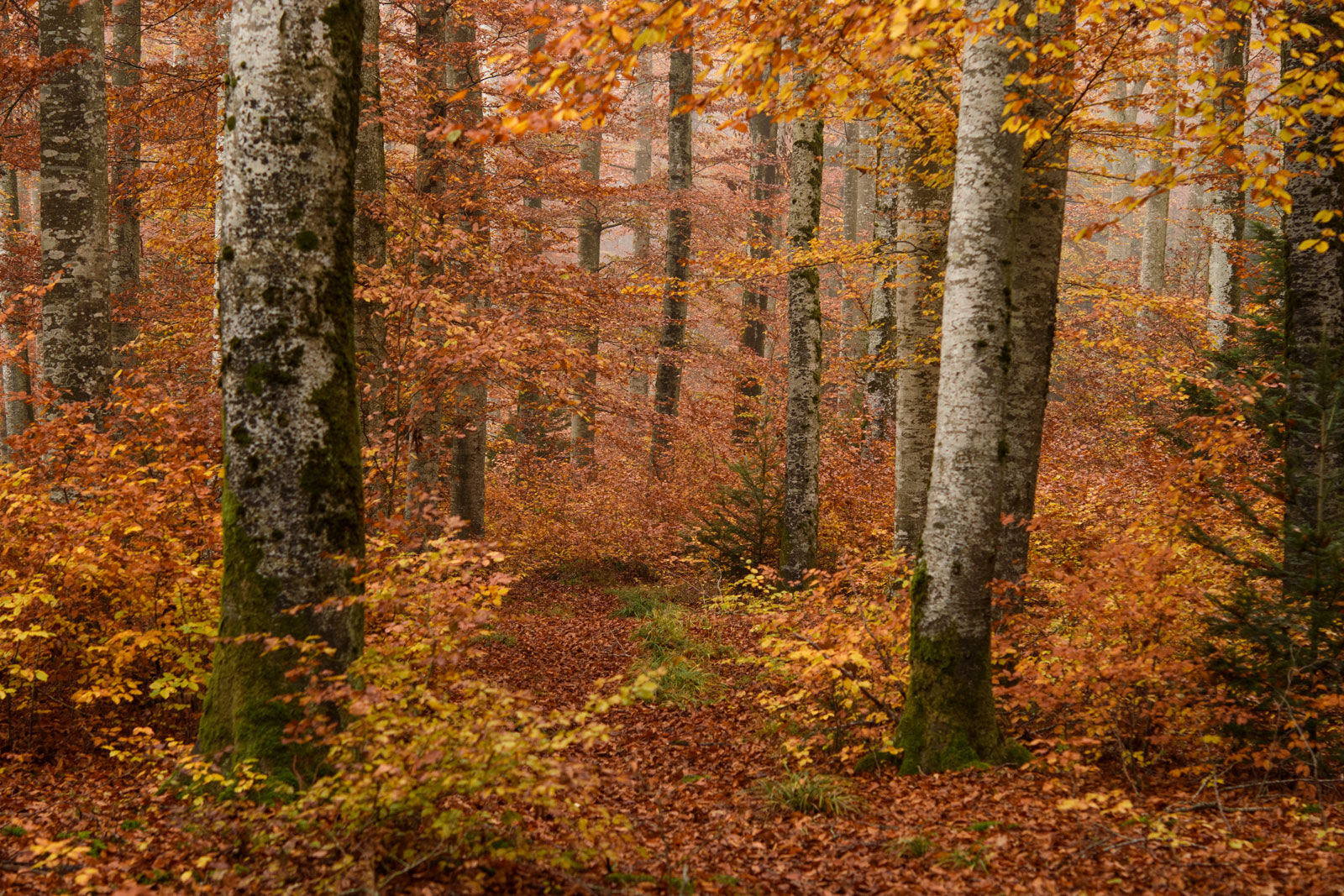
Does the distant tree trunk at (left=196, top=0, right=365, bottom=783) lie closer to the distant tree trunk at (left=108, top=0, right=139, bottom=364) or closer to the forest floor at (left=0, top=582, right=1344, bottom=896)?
the forest floor at (left=0, top=582, right=1344, bottom=896)

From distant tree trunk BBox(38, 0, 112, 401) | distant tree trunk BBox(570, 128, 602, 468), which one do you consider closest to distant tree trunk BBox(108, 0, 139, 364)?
distant tree trunk BBox(38, 0, 112, 401)

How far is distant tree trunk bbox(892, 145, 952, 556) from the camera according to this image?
9.45 metres

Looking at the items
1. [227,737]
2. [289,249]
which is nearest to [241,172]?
[289,249]

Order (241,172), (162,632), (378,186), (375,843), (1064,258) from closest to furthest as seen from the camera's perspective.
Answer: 1. (375,843)
2. (241,172)
3. (162,632)
4. (378,186)
5. (1064,258)

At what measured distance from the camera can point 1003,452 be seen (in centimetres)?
554

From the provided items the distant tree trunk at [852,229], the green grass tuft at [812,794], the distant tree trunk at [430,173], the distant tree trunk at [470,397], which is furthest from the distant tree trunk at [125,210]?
the distant tree trunk at [852,229]

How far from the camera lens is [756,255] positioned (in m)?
20.6

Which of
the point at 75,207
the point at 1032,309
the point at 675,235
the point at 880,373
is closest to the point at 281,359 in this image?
the point at 1032,309

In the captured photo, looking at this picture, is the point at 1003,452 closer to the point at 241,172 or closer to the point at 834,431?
the point at 241,172

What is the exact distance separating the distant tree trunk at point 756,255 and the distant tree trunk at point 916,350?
245 inches

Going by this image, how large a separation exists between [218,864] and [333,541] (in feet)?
5.14

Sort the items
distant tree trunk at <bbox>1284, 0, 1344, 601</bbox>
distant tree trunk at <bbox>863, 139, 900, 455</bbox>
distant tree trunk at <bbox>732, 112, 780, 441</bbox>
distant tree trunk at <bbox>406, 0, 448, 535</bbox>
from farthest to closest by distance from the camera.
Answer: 1. distant tree trunk at <bbox>732, 112, 780, 441</bbox>
2. distant tree trunk at <bbox>863, 139, 900, 455</bbox>
3. distant tree trunk at <bbox>406, 0, 448, 535</bbox>
4. distant tree trunk at <bbox>1284, 0, 1344, 601</bbox>

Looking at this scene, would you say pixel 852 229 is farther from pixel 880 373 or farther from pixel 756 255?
pixel 880 373

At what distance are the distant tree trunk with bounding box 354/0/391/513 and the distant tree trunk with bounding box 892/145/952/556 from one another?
5.66 meters
